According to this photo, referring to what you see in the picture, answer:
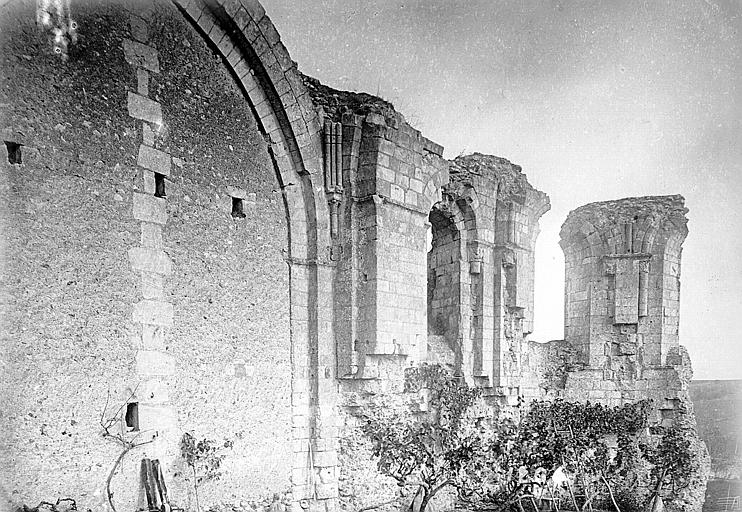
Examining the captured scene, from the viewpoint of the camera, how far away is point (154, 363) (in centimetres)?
638

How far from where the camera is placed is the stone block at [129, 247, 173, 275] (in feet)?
20.5

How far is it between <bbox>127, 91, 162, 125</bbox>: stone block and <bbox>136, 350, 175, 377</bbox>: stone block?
2.32m

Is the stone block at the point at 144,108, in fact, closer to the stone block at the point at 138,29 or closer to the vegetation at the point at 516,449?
the stone block at the point at 138,29

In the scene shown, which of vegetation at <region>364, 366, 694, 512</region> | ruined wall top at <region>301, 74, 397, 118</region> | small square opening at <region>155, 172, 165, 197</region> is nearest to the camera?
small square opening at <region>155, 172, 165, 197</region>

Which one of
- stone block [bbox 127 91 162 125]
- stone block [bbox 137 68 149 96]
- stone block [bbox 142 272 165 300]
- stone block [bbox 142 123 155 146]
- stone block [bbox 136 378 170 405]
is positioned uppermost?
stone block [bbox 137 68 149 96]

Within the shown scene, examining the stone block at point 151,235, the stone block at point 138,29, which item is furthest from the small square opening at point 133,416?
the stone block at point 138,29

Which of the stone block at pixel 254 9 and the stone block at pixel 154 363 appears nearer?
the stone block at pixel 154 363

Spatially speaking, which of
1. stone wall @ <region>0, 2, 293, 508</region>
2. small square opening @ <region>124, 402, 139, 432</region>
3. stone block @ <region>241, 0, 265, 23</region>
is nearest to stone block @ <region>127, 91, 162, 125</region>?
stone wall @ <region>0, 2, 293, 508</region>

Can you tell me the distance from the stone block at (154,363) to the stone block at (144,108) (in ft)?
7.61

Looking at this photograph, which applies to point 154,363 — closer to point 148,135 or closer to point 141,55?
point 148,135

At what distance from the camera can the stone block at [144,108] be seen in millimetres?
6316

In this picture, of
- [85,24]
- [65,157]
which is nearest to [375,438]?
[65,157]

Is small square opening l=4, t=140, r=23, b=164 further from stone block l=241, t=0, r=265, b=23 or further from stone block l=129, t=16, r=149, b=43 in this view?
stone block l=241, t=0, r=265, b=23

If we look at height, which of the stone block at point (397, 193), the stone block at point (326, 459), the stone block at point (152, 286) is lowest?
the stone block at point (326, 459)
